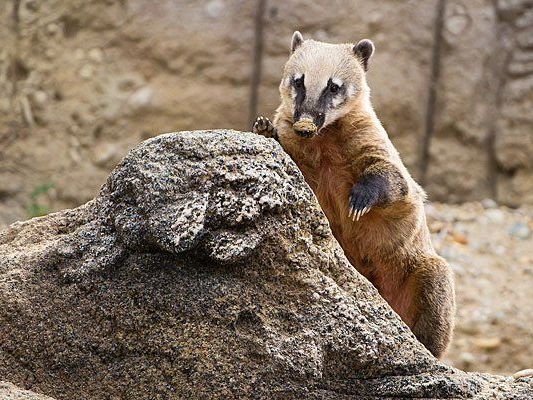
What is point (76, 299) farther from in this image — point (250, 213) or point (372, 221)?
point (372, 221)

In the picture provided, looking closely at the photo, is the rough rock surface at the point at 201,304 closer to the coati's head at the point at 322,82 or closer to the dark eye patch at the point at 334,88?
the coati's head at the point at 322,82

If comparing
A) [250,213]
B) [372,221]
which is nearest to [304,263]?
[250,213]

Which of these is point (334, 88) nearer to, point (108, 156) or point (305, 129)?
point (305, 129)

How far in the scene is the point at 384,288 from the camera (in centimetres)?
503

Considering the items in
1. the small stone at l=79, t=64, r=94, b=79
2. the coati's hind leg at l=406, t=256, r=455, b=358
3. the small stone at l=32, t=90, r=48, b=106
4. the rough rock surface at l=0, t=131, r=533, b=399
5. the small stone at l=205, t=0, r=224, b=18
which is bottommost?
the small stone at l=32, t=90, r=48, b=106

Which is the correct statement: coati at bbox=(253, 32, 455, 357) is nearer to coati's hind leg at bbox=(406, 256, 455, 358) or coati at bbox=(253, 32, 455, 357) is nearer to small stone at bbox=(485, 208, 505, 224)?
coati's hind leg at bbox=(406, 256, 455, 358)

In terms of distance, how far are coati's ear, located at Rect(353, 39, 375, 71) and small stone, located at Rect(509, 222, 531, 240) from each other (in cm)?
537

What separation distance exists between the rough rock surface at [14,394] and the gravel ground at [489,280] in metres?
6.16

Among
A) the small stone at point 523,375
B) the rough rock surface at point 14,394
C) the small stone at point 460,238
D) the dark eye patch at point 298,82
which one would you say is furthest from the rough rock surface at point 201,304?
the small stone at point 460,238

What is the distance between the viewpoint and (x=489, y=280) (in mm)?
9844

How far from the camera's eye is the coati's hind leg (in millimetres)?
4980

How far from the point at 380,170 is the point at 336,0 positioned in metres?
6.57

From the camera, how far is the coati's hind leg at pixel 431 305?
498 cm

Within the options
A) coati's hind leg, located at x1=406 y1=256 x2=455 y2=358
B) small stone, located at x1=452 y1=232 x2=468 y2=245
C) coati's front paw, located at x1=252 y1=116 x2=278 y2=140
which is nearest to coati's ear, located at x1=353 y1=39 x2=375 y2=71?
coati's front paw, located at x1=252 y1=116 x2=278 y2=140
